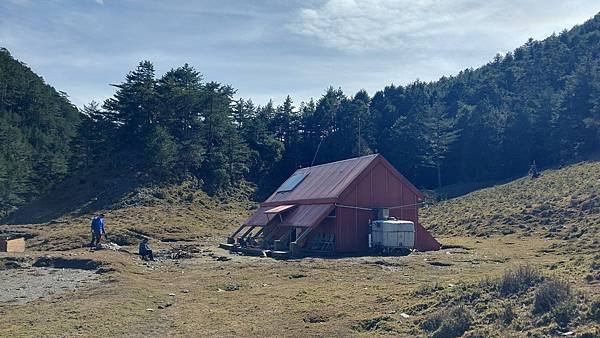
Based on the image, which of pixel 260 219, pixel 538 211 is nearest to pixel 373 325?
pixel 260 219

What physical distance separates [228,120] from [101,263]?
50285mm

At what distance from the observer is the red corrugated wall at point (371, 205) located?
35406mm

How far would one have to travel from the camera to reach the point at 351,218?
117 ft

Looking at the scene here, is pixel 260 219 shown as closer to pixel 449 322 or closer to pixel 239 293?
pixel 239 293

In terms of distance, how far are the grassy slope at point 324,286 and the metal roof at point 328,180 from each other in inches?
247

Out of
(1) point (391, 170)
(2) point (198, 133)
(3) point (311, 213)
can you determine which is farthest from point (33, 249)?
(2) point (198, 133)

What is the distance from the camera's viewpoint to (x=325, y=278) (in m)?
23.6

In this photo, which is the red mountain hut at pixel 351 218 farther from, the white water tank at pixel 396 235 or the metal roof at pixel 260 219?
the metal roof at pixel 260 219

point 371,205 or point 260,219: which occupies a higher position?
point 371,205

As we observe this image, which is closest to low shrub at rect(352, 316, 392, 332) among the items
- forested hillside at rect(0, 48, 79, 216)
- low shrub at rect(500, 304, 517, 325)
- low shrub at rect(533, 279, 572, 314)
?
low shrub at rect(500, 304, 517, 325)

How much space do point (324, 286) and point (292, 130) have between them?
72045mm

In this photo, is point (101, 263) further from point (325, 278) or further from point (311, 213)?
point (311, 213)

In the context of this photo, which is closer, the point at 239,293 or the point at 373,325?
the point at 373,325

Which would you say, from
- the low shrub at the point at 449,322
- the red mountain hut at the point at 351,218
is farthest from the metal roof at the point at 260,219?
the low shrub at the point at 449,322
